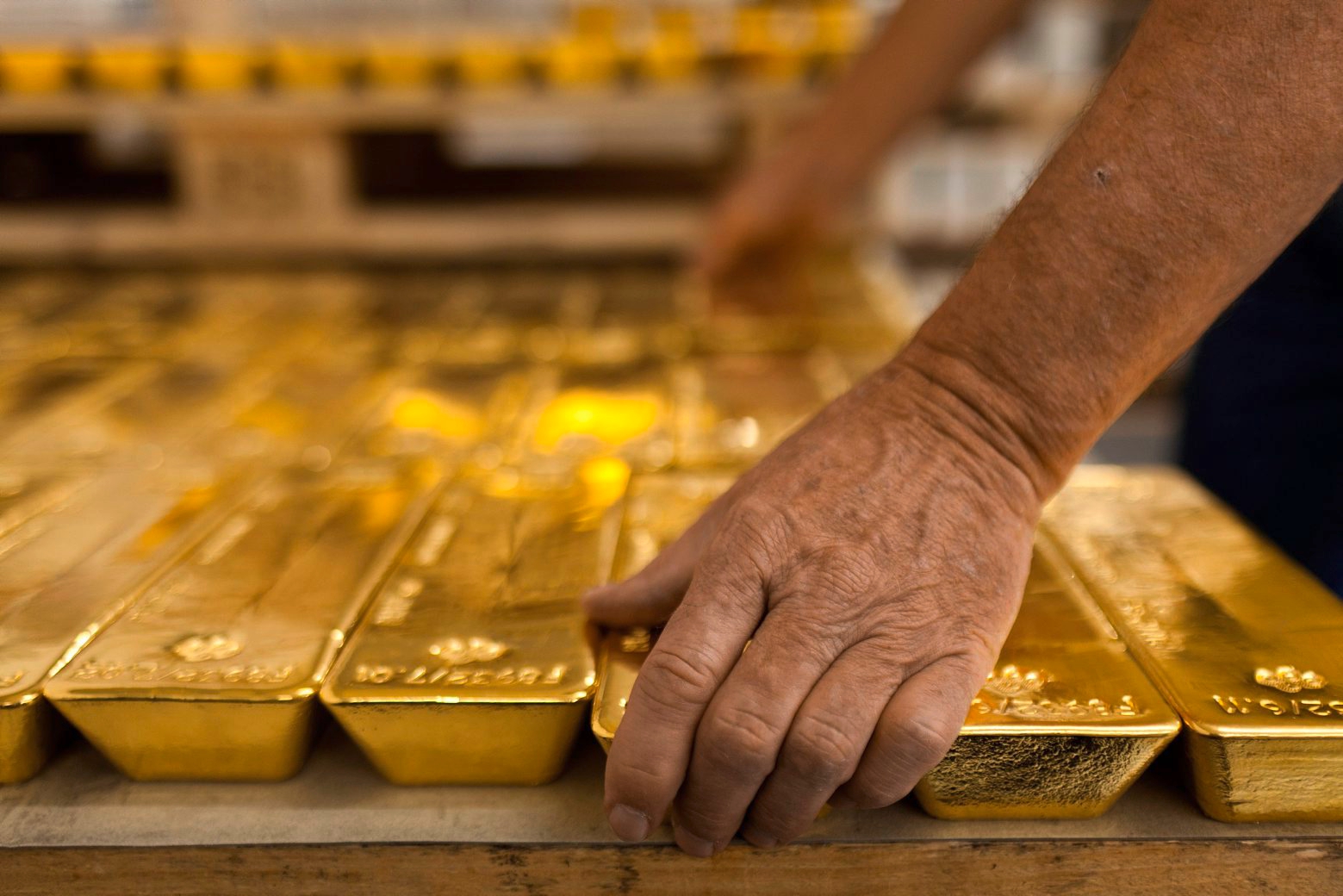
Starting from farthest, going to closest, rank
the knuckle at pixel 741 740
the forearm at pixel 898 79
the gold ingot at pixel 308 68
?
the gold ingot at pixel 308 68 → the forearm at pixel 898 79 → the knuckle at pixel 741 740

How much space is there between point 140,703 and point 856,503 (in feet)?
1.39

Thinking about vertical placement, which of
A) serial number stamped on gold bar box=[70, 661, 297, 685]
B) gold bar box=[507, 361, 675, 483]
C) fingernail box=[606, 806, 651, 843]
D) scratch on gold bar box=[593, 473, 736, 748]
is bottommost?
fingernail box=[606, 806, 651, 843]

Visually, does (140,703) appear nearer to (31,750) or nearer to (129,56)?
(31,750)

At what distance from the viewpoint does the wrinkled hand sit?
0.56m

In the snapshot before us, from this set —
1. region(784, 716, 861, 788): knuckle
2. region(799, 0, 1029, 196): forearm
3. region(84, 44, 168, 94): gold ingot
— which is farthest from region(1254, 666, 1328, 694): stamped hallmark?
region(84, 44, 168, 94): gold ingot

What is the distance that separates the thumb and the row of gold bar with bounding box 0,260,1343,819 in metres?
0.02

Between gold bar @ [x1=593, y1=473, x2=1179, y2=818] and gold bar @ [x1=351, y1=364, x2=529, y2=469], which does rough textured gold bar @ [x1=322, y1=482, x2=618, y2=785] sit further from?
gold bar @ [x1=351, y1=364, x2=529, y2=469]

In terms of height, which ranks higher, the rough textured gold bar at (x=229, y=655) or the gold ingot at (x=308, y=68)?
the gold ingot at (x=308, y=68)

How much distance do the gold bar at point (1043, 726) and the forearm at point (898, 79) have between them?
0.97 metres

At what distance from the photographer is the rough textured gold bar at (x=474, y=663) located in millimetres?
624

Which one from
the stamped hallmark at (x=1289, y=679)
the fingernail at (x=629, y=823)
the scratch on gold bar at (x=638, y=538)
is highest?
the scratch on gold bar at (x=638, y=538)

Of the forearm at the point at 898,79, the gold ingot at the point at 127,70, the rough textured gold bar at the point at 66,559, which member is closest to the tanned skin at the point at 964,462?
the rough textured gold bar at the point at 66,559

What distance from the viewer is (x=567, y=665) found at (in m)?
0.66

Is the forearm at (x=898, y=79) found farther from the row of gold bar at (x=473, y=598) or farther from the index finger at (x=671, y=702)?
the index finger at (x=671, y=702)
